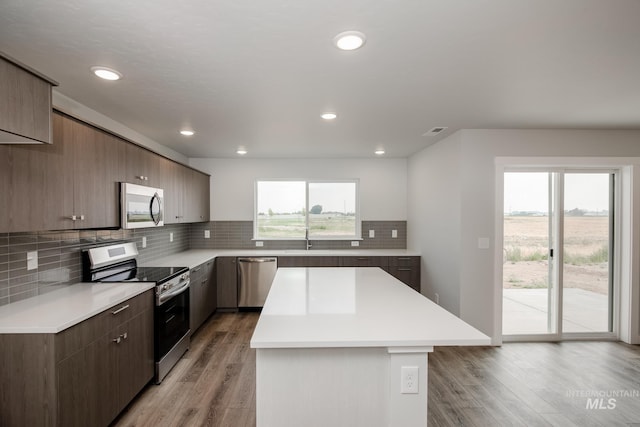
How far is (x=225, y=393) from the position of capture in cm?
249

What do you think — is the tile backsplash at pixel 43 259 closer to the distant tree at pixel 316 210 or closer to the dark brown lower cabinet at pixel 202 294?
the dark brown lower cabinet at pixel 202 294

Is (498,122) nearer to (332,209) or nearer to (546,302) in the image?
(546,302)

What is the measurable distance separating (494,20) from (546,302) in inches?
135

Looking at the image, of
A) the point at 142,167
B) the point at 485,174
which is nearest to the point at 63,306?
the point at 142,167

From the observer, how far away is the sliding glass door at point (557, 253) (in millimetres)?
3529

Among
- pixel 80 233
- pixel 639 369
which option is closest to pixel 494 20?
pixel 80 233

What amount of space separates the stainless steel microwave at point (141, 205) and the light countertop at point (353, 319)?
1367 mm

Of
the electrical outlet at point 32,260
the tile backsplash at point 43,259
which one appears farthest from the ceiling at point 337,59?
the electrical outlet at point 32,260

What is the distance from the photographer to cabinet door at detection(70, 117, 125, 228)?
2.05m

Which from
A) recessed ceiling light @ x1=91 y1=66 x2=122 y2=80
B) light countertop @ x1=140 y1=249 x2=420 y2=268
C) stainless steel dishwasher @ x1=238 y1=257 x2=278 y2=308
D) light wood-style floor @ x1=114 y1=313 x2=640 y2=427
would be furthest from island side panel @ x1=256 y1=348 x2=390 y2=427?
stainless steel dishwasher @ x1=238 y1=257 x2=278 y2=308

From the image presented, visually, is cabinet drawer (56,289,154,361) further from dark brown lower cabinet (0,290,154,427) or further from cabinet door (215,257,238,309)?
cabinet door (215,257,238,309)

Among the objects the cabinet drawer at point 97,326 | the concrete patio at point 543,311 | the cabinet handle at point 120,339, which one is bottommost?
the concrete patio at point 543,311

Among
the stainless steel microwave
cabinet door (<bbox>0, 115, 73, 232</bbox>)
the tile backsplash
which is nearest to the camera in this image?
cabinet door (<bbox>0, 115, 73, 232</bbox>)

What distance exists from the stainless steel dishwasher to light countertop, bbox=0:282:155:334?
2015 millimetres
